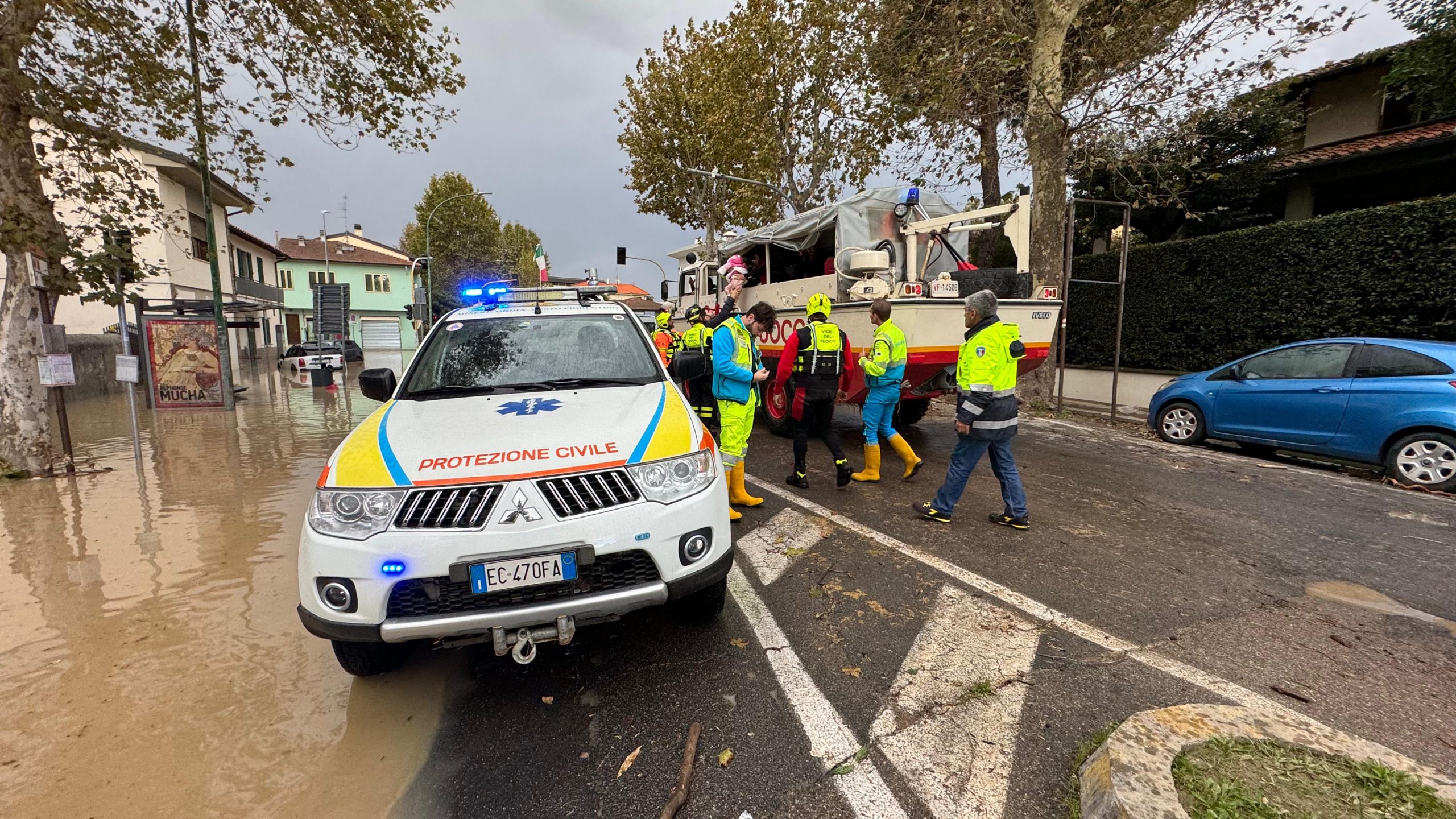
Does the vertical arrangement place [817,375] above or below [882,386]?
above

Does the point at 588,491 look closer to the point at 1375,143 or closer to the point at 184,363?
the point at 184,363

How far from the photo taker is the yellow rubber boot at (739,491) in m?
5.09

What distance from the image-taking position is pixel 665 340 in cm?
862

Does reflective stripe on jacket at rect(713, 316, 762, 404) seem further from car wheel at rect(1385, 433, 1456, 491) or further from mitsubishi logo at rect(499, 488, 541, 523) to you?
car wheel at rect(1385, 433, 1456, 491)

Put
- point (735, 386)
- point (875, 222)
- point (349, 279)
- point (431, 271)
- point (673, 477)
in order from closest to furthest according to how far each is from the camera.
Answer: point (673, 477)
point (735, 386)
point (875, 222)
point (431, 271)
point (349, 279)

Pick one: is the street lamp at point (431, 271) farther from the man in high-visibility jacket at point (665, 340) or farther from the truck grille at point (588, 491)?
the truck grille at point (588, 491)

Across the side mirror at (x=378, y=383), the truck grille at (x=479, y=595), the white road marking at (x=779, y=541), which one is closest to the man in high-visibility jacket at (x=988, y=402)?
the white road marking at (x=779, y=541)

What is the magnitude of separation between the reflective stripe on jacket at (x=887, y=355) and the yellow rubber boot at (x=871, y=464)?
2.36 feet

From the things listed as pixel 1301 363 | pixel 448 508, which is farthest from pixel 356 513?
pixel 1301 363

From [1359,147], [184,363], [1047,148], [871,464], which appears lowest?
[871,464]

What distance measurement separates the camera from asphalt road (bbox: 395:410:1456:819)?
2203mm

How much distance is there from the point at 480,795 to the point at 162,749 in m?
1.40

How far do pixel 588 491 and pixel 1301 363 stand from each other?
8.03 m

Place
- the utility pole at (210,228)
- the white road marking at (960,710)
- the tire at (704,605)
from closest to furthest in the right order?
the white road marking at (960,710) < the tire at (704,605) < the utility pole at (210,228)
